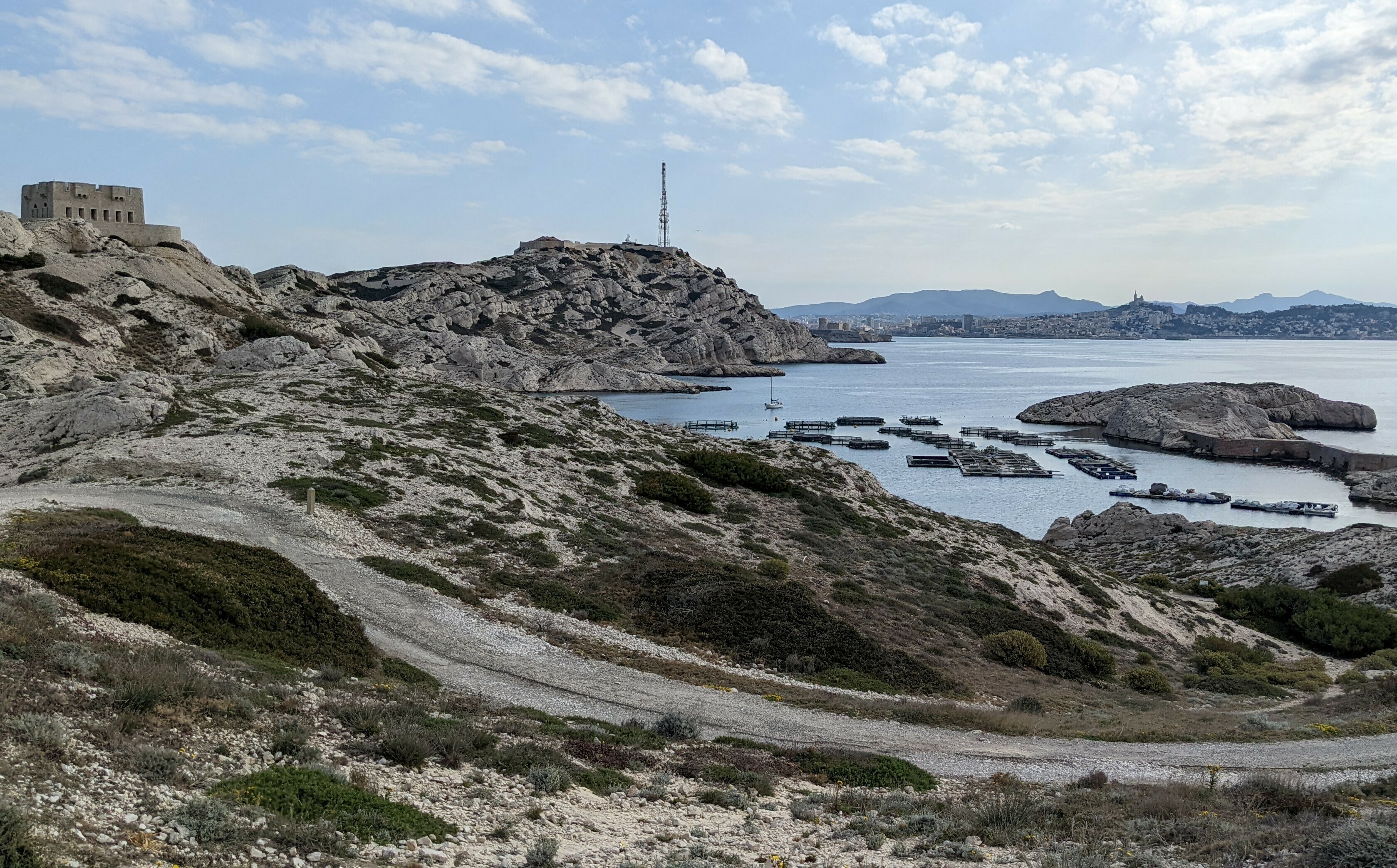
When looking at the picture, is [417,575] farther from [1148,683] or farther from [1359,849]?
[1148,683]

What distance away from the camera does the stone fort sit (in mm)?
66562

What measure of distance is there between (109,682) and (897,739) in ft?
38.9

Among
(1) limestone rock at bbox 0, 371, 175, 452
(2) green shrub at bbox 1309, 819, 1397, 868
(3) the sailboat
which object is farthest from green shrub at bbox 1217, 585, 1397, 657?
(3) the sailboat

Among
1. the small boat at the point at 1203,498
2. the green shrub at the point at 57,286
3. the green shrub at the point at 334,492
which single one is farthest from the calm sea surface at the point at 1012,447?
the green shrub at the point at 57,286

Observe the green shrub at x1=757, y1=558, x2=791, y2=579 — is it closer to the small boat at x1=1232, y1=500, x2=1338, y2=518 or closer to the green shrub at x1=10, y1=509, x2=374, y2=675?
the green shrub at x1=10, y1=509, x2=374, y2=675

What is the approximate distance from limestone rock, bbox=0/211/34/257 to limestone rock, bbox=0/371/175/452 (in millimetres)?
29647

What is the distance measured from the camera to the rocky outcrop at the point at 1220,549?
44.8 m

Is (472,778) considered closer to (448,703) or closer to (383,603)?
(448,703)

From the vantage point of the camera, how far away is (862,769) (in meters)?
12.6

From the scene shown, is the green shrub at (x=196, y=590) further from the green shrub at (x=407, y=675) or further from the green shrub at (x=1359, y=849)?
the green shrub at (x=1359, y=849)

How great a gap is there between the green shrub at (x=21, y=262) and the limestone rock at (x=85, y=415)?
27208 mm

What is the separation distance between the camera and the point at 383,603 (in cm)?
1802

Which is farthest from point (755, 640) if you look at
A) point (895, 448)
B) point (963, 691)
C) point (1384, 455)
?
point (1384, 455)

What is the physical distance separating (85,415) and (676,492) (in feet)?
70.4
